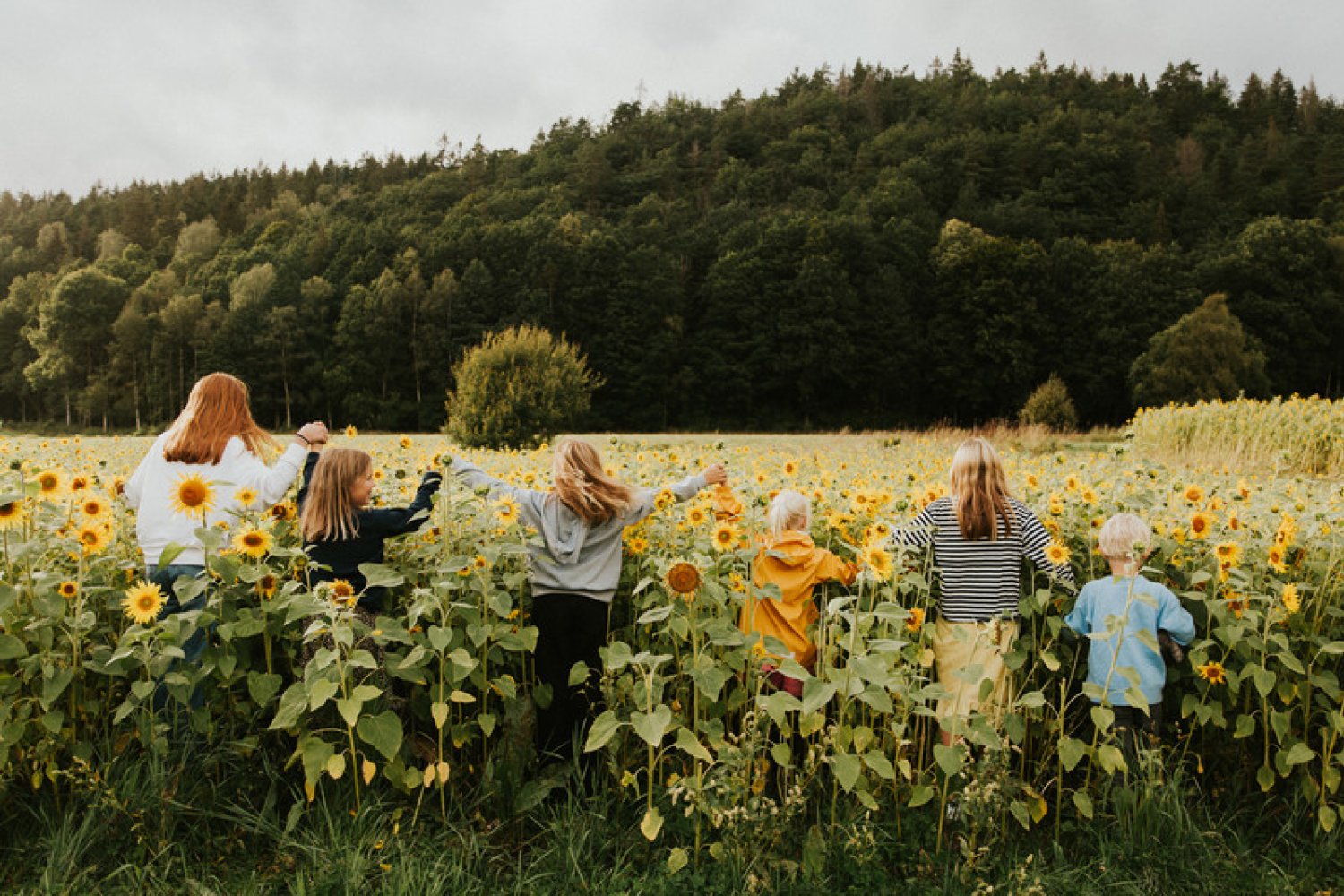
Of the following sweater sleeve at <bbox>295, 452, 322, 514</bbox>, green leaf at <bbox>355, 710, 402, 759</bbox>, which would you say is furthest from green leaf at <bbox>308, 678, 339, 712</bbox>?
sweater sleeve at <bbox>295, 452, 322, 514</bbox>

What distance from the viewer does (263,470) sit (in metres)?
3.51

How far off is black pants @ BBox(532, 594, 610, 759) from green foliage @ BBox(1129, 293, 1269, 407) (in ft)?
140

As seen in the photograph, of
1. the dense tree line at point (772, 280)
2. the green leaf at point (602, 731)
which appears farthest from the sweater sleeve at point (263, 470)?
the dense tree line at point (772, 280)

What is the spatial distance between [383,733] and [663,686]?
0.94 meters

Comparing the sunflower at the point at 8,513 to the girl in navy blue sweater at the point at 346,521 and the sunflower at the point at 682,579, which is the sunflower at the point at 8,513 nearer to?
the girl in navy blue sweater at the point at 346,521

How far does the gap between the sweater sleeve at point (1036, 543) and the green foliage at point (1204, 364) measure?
1626 inches

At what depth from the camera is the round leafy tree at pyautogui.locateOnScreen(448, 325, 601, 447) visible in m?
18.1

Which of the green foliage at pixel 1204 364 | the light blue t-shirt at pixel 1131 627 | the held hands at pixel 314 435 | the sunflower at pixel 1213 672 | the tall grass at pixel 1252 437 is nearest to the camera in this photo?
→ the sunflower at pixel 1213 672

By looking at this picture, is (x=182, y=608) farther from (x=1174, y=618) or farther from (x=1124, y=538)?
(x=1174, y=618)

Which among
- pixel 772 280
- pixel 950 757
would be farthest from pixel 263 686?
pixel 772 280

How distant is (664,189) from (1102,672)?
6712 cm

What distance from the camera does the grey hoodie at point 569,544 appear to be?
334 cm

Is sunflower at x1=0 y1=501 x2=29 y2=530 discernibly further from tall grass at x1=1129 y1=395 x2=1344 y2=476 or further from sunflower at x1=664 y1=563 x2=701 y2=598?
tall grass at x1=1129 y1=395 x2=1344 y2=476

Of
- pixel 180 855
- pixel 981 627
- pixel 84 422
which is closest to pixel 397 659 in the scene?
pixel 180 855
